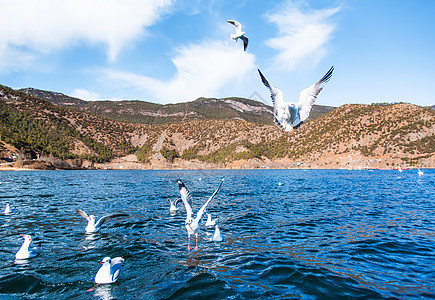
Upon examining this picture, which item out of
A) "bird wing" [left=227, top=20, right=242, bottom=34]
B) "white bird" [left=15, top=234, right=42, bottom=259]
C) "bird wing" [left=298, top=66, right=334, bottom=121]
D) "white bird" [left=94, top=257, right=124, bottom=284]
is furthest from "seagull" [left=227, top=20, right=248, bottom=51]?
"white bird" [left=15, top=234, right=42, bottom=259]

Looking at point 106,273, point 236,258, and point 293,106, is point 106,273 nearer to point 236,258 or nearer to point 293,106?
point 236,258

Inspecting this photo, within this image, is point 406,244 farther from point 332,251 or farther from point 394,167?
point 394,167

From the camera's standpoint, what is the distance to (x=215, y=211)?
1683 centimetres

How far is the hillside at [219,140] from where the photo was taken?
9756 centimetres

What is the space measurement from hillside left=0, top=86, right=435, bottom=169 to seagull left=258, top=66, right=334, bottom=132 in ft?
276

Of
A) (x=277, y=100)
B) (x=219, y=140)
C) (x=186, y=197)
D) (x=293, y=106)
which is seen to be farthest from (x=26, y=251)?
(x=219, y=140)

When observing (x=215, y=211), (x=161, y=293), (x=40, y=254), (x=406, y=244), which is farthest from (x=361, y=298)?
(x=215, y=211)

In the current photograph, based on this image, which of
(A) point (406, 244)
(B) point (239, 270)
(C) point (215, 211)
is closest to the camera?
(B) point (239, 270)

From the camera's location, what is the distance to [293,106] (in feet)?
35.8

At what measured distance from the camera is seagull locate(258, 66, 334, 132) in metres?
10.9

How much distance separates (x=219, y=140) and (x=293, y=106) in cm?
12364

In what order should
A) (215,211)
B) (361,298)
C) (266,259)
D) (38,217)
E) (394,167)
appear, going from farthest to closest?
(394,167) → (215,211) → (38,217) → (266,259) → (361,298)

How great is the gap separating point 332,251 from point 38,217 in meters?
15.2

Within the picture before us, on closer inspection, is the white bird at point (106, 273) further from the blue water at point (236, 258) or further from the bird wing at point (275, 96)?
the bird wing at point (275, 96)
